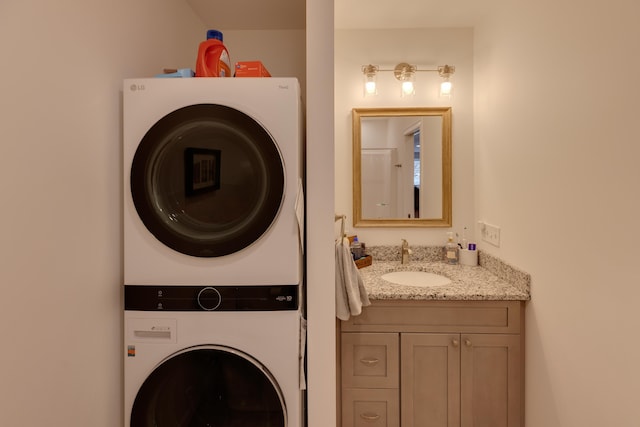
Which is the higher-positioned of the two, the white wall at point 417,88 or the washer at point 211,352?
the white wall at point 417,88

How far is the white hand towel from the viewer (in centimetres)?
170

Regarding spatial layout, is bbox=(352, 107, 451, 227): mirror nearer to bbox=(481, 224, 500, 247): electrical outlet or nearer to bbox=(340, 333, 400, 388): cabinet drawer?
bbox=(481, 224, 500, 247): electrical outlet

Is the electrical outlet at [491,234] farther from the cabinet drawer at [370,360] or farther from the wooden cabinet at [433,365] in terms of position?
the cabinet drawer at [370,360]

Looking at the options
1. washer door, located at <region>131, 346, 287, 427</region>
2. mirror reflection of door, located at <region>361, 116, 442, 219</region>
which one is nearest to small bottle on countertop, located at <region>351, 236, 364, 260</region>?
mirror reflection of door, located at <region>361, 116, 442, 219</region>

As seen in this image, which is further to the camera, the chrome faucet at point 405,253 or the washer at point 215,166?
the chrome faucet at point 405,253

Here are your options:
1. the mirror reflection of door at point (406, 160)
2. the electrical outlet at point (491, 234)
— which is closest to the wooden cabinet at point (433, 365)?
the electrical outlet at point (491, 234)

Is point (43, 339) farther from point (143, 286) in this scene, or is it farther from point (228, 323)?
point (228, 323)

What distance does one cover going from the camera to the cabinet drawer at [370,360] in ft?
6.04

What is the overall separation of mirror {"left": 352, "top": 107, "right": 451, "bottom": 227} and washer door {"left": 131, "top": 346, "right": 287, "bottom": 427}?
138cm

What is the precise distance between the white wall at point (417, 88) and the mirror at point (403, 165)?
56 mm

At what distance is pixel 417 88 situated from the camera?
240 centimetres

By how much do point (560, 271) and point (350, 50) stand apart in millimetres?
1845

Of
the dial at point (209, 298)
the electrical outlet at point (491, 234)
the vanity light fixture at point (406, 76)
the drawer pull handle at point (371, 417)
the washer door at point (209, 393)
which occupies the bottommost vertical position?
the drawer pull handle at point (371, 417)

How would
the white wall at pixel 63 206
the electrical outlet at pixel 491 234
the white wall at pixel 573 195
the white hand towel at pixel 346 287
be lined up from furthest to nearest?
the electrical outlet at pixel 491 234
the white hand towel at pixel 346 287
the white wall at pixel 573 195
the white wall at pixel 63 206
